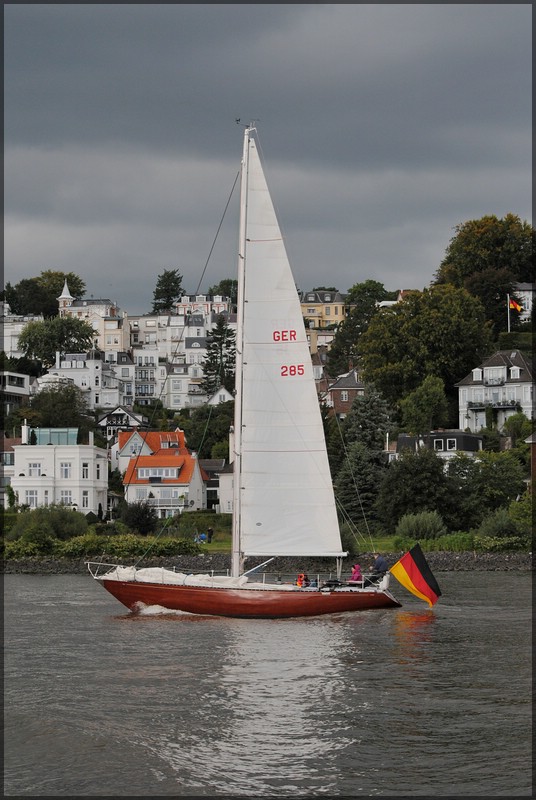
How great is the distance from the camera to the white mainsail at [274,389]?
1432 inches

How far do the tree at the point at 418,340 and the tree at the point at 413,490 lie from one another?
3039cm

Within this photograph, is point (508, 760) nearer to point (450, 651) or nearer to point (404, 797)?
point (404, 797)

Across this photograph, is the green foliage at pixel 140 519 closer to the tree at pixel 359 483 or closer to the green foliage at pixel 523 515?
the tree at pixel 359 483

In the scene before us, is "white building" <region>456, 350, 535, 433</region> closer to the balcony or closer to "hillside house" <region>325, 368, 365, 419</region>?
the balcony

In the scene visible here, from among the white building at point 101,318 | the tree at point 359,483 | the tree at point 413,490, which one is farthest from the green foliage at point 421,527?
the white building at point 101,318

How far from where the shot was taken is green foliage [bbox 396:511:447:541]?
72.2 m

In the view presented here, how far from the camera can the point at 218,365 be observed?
483 feet

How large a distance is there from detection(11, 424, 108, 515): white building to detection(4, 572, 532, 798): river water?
49692mm

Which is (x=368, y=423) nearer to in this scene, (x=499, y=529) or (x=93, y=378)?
(x=499, y=529)

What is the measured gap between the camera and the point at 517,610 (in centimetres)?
4091

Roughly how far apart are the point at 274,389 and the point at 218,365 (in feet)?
364

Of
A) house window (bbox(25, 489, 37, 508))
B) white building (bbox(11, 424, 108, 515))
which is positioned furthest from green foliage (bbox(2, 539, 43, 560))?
house window (bbox(25, 489, 37, 508))

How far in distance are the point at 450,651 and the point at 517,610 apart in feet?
34.0

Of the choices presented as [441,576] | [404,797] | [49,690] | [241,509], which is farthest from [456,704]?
[441,576]
